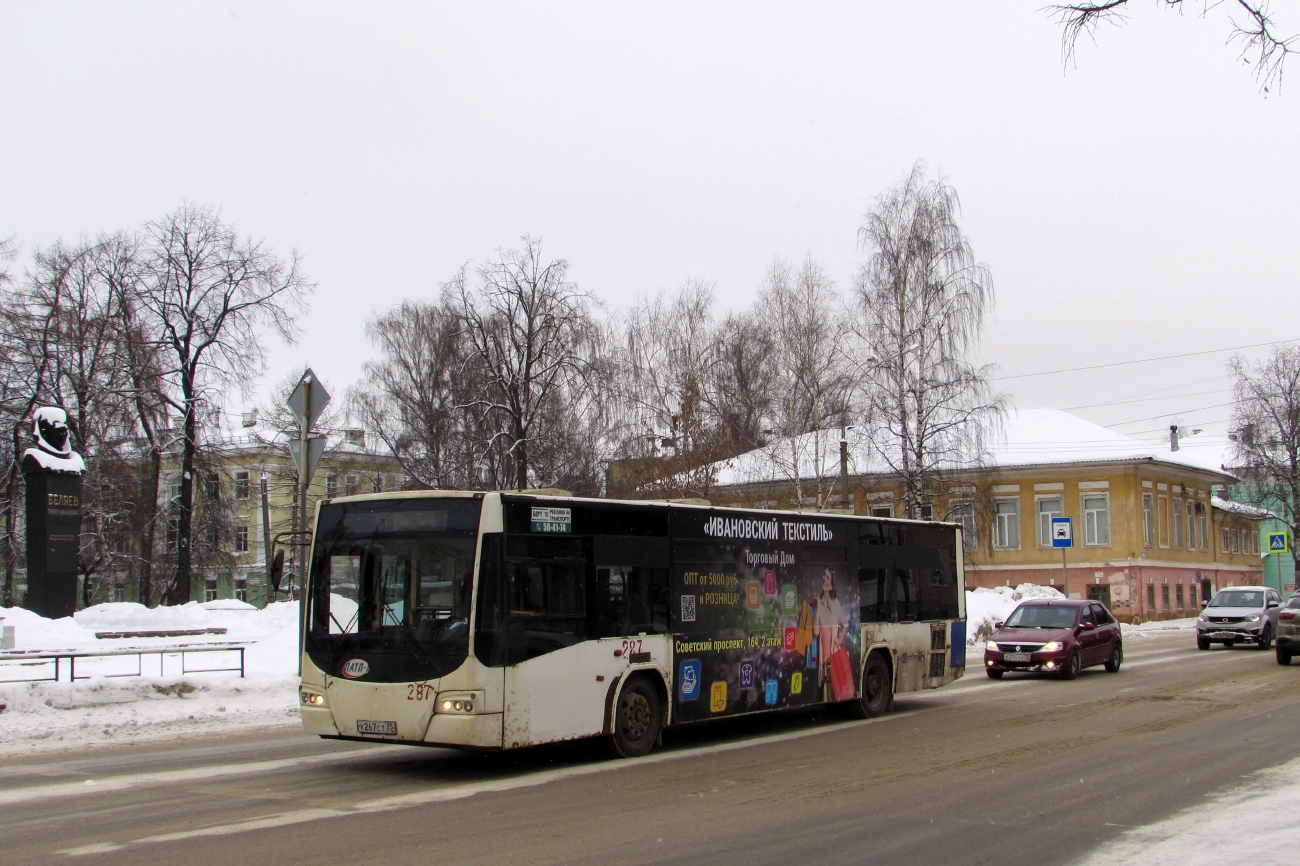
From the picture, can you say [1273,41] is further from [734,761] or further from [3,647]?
[3,647]

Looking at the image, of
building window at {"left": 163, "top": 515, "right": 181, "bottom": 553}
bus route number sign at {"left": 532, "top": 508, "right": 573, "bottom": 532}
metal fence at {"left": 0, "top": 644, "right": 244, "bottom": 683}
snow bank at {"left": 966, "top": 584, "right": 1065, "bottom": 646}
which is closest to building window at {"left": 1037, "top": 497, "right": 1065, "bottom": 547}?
snow bank at {"left": 966, "top": 584, "right": 1065, "bottom": 646}

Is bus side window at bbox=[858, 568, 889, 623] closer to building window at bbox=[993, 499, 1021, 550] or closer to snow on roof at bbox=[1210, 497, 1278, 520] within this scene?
building window at bbox=[993, 499, 1021, 550]

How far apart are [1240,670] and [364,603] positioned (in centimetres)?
1965

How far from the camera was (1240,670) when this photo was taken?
2438 cm

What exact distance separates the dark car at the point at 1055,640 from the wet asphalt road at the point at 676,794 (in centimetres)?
623

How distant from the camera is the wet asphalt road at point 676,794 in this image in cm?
802

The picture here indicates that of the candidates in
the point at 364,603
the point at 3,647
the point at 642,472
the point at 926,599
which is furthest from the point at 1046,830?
the point at 642,472

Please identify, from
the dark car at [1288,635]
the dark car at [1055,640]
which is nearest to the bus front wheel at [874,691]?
the dark car at [1055,640]

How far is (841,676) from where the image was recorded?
1577 centimetres

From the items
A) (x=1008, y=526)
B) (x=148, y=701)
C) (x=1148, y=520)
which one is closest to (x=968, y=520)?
(x=1008, y=526)

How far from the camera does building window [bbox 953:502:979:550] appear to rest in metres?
45.2

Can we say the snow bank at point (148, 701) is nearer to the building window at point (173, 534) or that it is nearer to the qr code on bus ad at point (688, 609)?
the qr code on bus ad at point (688, 609)

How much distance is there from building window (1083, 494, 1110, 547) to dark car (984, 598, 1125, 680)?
3088 cm

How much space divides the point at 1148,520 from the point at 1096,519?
8.28ft
